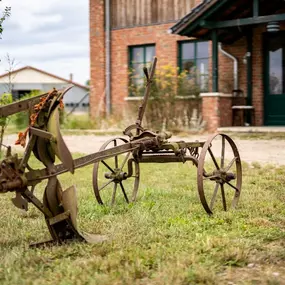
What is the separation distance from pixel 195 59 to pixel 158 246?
14.8m

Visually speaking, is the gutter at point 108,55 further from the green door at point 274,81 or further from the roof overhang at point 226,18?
the green door at point 274,81

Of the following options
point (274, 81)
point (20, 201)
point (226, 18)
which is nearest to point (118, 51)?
point (226, 18)

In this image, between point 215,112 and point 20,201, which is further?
point 215,112

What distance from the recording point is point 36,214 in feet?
19.6

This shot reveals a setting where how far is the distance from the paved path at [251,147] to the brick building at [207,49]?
2.50 metres

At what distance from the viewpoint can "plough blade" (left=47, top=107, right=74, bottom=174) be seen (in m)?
4.14

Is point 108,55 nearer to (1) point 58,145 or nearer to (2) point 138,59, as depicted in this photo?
(2) point 138,59

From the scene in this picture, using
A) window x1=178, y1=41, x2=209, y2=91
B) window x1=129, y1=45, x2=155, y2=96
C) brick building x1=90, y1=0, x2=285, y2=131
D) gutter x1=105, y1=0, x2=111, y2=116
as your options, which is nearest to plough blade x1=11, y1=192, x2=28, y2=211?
brick building x1=90, y1=0, x2=285, y2=131

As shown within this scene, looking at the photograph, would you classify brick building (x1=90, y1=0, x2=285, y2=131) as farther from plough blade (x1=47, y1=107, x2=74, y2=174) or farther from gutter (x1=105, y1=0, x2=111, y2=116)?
plough blade (x1=47, y1=107, x2=74, y2=174)

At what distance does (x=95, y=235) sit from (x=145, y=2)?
52.8 ft

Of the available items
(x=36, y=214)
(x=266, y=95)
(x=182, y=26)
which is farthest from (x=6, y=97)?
(x=266, y=95)

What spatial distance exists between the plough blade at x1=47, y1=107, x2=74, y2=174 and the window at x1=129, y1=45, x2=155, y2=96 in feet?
50.4

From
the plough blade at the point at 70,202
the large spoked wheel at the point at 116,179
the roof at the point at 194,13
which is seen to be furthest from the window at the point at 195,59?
the plough blade at the point at 70,202

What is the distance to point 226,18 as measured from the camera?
53.6 ft
